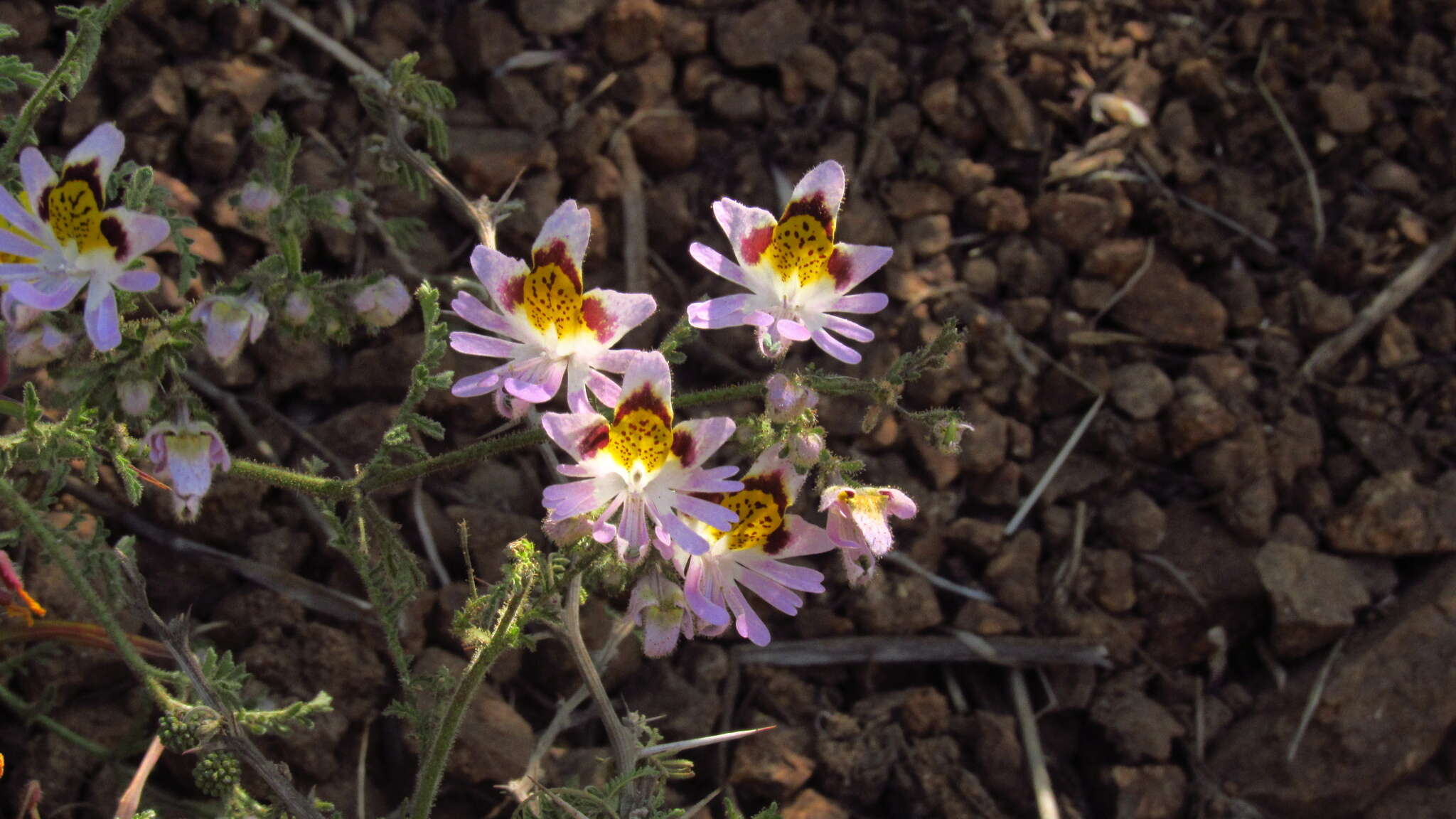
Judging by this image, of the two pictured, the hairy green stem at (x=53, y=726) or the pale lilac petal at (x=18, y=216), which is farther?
the hairy green stem at (x=53, y=726)

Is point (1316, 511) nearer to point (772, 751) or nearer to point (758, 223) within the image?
point (772, 751)

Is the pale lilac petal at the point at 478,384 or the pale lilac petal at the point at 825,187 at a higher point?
the pale lilac petal at the point at 825,187

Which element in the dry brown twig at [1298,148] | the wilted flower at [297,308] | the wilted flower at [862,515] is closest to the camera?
the wilted flower at [862,515]

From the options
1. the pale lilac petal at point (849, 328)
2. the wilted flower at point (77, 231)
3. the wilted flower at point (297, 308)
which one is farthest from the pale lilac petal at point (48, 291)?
the pale lilac petal at point (849, 328)

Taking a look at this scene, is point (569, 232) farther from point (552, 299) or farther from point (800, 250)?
point (800, 250)

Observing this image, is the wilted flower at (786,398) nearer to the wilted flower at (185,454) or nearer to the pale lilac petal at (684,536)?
the pale lilac petal at (684,536)

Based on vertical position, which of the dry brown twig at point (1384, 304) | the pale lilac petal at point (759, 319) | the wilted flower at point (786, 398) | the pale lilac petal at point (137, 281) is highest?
the pale lilac petal at point (137, 281)

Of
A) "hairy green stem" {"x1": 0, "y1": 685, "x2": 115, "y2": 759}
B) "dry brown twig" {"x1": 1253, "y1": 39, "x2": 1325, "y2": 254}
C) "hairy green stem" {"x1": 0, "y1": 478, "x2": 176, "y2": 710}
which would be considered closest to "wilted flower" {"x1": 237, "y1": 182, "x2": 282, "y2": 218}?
"hairy green stem" {"x1": 0, "y1": 478, "x2": 176, "y2": 710}
